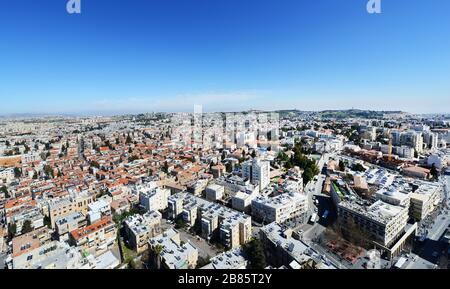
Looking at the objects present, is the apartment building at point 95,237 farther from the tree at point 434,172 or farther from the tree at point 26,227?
the tree at point 434,172

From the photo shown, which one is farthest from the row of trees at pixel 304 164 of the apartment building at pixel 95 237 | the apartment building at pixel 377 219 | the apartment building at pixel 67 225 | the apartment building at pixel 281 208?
the apartment building at pixel 67 225

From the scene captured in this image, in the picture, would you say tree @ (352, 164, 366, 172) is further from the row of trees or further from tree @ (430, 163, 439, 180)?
tree @ (430, 163, 439, 180)

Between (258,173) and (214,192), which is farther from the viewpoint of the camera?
(258,173)

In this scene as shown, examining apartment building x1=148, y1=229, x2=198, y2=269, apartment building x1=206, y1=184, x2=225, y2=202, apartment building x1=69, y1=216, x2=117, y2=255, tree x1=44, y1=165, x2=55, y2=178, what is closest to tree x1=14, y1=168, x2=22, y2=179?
tree x1=44, y1=165, x2=55, y2=178

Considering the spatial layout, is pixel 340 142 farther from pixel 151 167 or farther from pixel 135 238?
pixel 135 238

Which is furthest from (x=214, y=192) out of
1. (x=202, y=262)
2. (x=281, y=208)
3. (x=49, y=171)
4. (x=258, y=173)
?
(x=49, y=171)

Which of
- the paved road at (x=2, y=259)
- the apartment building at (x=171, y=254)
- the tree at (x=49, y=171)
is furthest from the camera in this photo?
the tree at (x=49, y=171)

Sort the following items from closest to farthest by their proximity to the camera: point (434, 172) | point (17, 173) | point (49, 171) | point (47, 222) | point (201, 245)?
point (201, 245) < point (47, 222) < point (434, 172) < point (49, 171) < point (17, 173)

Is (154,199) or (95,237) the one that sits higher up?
(154,199)

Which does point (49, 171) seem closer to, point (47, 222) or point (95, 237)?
point (47, 222)
